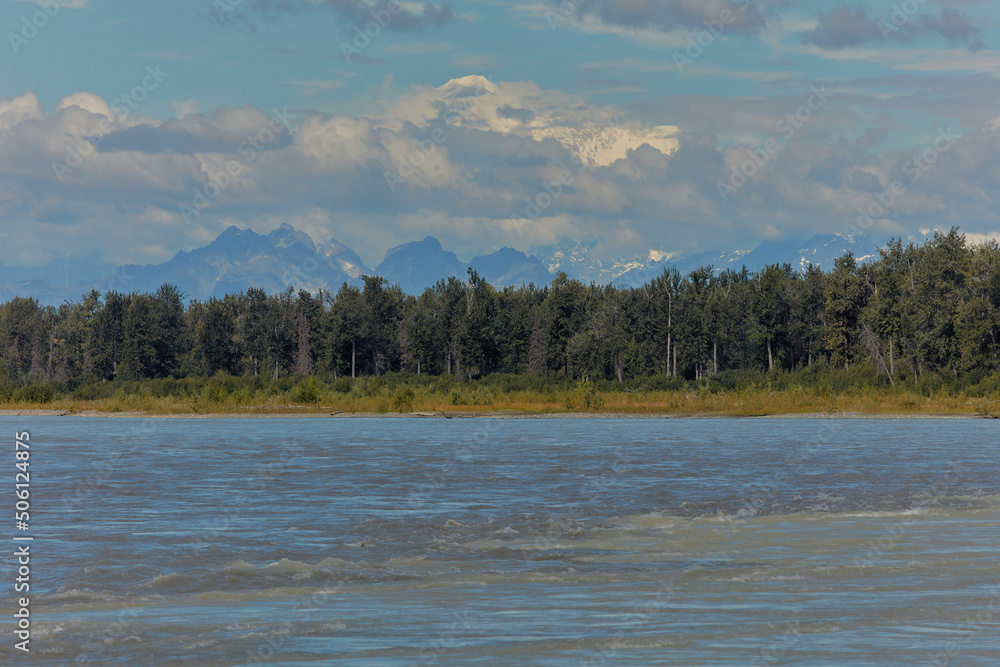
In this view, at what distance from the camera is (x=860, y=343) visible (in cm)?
8725

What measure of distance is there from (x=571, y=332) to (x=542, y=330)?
11.0ft

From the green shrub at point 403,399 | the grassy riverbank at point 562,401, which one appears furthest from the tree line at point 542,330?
the green shrub at point 403,399

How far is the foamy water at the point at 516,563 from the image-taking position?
301 inches

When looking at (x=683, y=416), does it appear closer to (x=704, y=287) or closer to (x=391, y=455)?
(x=391, y=455)

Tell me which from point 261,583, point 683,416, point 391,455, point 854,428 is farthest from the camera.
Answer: point 683,416

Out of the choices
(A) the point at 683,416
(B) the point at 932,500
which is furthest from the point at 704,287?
(B) the point at 932,500

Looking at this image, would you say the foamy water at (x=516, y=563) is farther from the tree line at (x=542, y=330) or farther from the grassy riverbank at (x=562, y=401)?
the tree line at (x=542, y=330)

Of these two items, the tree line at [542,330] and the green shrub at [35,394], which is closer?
the green shrub at [35,394]

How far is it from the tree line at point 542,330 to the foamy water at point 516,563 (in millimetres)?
65219

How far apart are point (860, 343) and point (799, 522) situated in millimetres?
77704

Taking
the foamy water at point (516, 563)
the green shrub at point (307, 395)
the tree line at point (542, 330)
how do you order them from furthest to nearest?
the tree line at point (542, 330) → the green shrub at point (307, 395) → the foamy water at point (516, 563)

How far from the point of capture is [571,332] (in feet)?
338

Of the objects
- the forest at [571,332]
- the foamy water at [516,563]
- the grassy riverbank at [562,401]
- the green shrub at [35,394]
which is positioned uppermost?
the forest at [571,332]

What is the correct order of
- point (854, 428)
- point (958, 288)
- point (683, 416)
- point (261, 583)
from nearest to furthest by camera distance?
point (261, 583)
point (854, 428)
point (683, 416)
point (958, 288)
